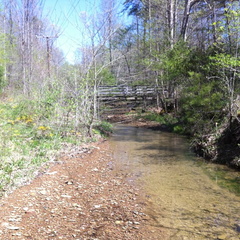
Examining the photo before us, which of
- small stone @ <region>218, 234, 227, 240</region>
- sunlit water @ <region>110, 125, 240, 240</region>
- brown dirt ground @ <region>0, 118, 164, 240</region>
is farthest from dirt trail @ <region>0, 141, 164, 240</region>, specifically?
small stone @ <region>218, 234, 227, 240</region>

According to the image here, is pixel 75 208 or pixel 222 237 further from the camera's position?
pixel 75 208

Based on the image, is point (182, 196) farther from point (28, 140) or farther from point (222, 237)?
point (28, 140)

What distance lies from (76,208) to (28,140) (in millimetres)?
4324

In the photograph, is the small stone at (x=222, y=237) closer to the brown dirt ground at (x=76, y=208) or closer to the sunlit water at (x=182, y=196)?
the sunlit water at (x=182, y=196)

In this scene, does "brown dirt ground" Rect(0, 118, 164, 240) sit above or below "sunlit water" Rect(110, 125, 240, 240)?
above

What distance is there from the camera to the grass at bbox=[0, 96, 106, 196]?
17.9 ft

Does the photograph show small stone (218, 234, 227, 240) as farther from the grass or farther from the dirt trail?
the grass

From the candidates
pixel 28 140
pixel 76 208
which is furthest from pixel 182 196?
pixel 28 140

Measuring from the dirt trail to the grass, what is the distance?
1.25ft

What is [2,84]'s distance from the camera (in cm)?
1842

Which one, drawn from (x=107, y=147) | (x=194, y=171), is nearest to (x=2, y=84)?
(x=107, y=147)

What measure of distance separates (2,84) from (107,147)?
40.4 feet

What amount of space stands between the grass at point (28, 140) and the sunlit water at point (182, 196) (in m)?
2.07

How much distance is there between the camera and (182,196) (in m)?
5.10
